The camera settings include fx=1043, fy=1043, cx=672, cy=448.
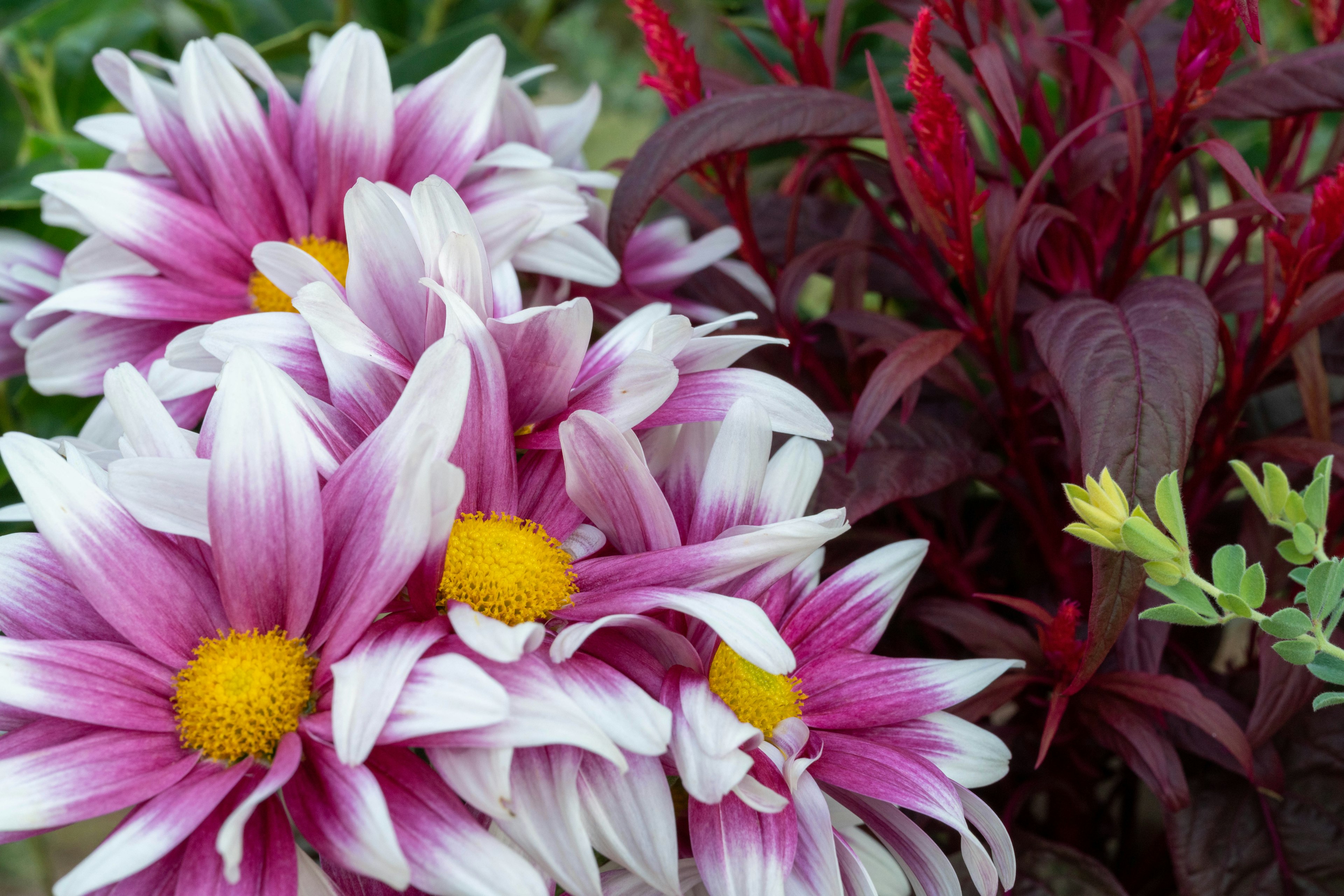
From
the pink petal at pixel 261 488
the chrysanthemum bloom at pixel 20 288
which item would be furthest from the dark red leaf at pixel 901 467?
the chrysanthemum bloom at pixel 20 288

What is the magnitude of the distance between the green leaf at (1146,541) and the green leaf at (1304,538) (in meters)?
0.05

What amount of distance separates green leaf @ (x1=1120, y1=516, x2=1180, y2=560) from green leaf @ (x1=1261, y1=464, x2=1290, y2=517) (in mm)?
43

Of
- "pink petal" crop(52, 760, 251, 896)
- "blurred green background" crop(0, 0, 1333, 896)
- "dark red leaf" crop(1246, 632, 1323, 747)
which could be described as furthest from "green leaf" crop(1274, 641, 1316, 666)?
"blurred green background" crop(0, 0, 1333, 896)

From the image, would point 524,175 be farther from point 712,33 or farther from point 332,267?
point 712,33

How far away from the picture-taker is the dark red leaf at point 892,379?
42 centimetres

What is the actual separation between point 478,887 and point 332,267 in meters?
0.33

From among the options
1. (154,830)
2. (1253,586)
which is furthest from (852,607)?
(154,830)

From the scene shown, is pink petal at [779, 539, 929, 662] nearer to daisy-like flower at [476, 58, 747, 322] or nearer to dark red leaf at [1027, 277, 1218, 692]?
dark red leaf at [1027, 277, 1218, 692]

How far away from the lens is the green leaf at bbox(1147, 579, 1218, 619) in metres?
0.34

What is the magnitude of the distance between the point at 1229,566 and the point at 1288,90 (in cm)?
24

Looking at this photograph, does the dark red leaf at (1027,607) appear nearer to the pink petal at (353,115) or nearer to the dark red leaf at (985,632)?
the dark red leaf at (985,632)

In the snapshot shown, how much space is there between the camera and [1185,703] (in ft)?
1.47

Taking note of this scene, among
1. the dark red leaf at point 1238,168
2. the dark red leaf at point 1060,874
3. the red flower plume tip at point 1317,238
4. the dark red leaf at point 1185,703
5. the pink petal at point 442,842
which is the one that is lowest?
the dark red leaf at point 1060,874

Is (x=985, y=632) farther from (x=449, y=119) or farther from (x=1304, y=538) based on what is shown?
(x=449, y=119)
